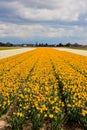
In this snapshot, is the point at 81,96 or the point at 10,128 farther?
the point at 81,96

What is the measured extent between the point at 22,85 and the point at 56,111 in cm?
528

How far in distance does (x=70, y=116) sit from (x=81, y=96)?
1.24m

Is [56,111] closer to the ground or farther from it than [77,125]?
farther from it

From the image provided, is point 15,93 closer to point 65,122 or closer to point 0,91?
point 0,91

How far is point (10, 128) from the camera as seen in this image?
7.70 meters

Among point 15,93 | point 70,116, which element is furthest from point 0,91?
point 70,116

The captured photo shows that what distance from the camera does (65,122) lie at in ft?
26.7

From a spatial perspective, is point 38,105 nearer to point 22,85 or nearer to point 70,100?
point 70,100

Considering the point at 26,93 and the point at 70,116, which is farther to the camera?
the point at 26,93

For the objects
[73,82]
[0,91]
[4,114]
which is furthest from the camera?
[73,82]

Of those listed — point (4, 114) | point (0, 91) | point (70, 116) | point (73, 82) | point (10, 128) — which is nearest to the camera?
point (10, 128)

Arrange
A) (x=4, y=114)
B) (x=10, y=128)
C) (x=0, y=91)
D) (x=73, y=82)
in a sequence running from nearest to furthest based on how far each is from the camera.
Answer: (x=10, y=128), (x=4, y=114), (x=0, y=91), (x=73, y=82)

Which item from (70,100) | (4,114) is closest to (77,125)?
(70,100)

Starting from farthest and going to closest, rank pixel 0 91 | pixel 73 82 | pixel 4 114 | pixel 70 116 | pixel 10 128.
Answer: pixel 73 82, pixel 0 91, pixel 4 114, pixel 70 116, pixel 10 128
